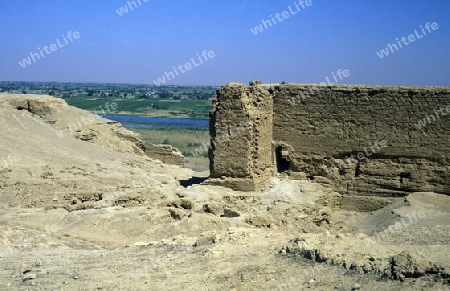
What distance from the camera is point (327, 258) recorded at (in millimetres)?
7117

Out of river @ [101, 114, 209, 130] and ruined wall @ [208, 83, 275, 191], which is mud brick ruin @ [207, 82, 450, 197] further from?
river @ [101, 114, 209, 130]

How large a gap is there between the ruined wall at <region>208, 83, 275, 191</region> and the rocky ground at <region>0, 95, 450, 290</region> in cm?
52

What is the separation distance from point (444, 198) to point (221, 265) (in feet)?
30.3

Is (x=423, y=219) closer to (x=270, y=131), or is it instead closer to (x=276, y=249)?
(x=270, y=131)

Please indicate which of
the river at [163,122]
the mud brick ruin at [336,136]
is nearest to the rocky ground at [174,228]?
the mud brick ruin at [336,136]

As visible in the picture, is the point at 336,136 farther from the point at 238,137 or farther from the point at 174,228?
the point at 174,228

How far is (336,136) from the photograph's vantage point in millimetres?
15695

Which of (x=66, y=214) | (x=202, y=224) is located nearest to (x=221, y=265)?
(x=202, y=224)

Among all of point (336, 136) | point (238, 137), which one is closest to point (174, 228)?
point (238, 137)

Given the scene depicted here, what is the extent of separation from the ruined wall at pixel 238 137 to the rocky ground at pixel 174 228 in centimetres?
52

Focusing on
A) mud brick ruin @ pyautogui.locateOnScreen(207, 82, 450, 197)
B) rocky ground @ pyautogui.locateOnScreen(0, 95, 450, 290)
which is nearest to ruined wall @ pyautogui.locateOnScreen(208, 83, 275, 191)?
mud brick ruin @ pyautogui.locateOnScreen(207, 82, 450, 197)

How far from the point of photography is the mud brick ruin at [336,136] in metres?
14.7

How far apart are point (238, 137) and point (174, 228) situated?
417 cm

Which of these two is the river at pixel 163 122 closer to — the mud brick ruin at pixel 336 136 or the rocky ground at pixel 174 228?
the rocky ground at pixel 174 228
